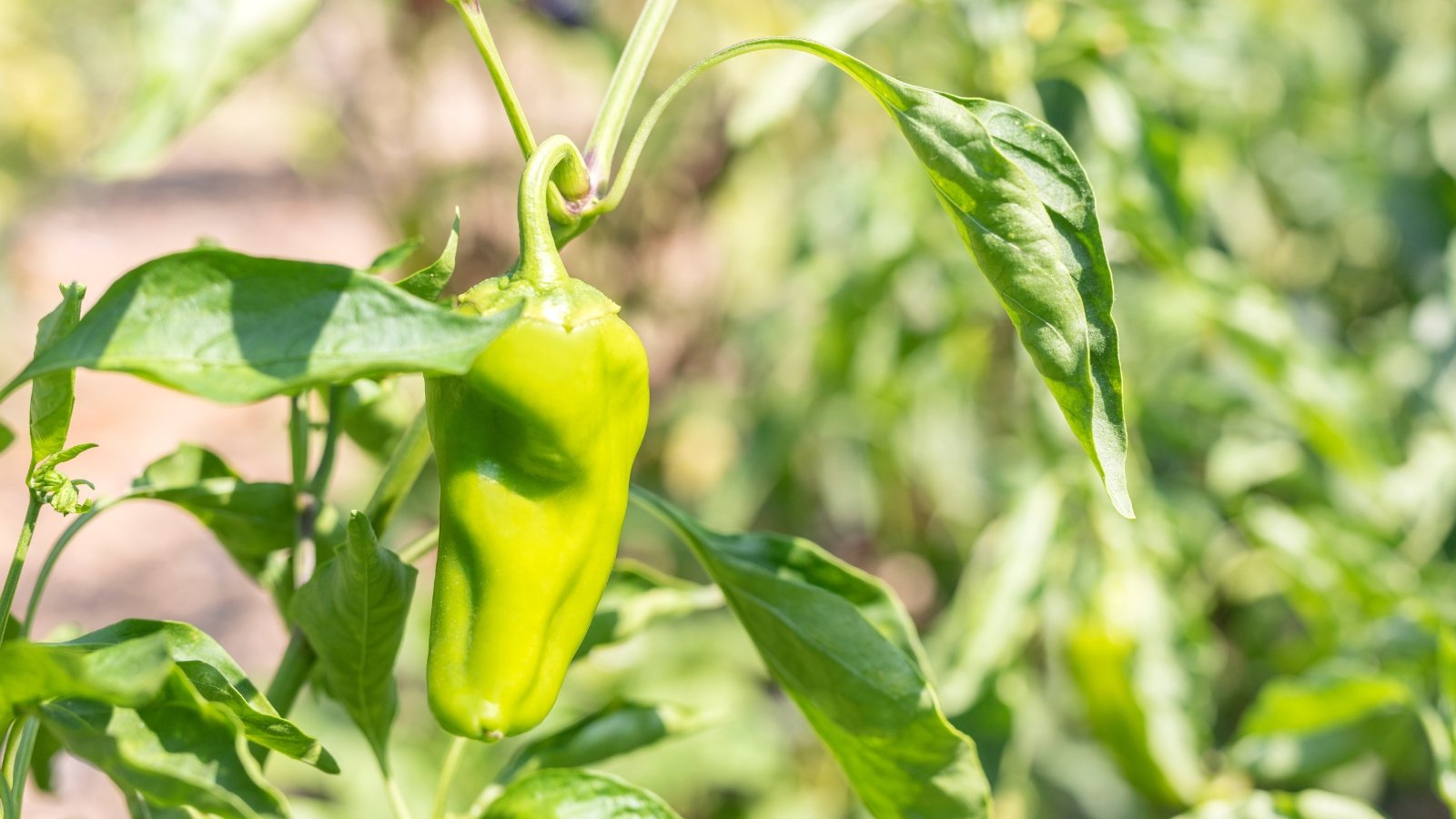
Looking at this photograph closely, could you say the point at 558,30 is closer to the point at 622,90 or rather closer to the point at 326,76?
the point at 326,76

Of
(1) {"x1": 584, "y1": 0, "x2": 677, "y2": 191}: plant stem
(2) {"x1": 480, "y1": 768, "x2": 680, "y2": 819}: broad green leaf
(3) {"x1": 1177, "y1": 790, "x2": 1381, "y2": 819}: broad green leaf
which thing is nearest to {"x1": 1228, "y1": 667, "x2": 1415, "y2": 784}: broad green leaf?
(3) {"x1": 1177, "y1": 790, "x2": 1381, "y2": 819}: broad green leaf

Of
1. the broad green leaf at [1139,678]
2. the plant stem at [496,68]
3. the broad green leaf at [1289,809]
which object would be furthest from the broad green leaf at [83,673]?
the broad green leaf at [1139,678]

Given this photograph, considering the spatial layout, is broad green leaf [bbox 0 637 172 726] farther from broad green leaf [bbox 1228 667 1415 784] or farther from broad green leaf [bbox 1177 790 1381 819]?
broad green leaf [bbox 1228 667 1415 784]

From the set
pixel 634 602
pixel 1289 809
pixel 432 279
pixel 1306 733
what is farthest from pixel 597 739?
pixel 1306 733

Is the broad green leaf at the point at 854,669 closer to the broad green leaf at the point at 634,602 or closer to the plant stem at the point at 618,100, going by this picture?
the broad green leaf at the point at 634,602

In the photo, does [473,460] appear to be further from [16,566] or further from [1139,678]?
[1139,678]
